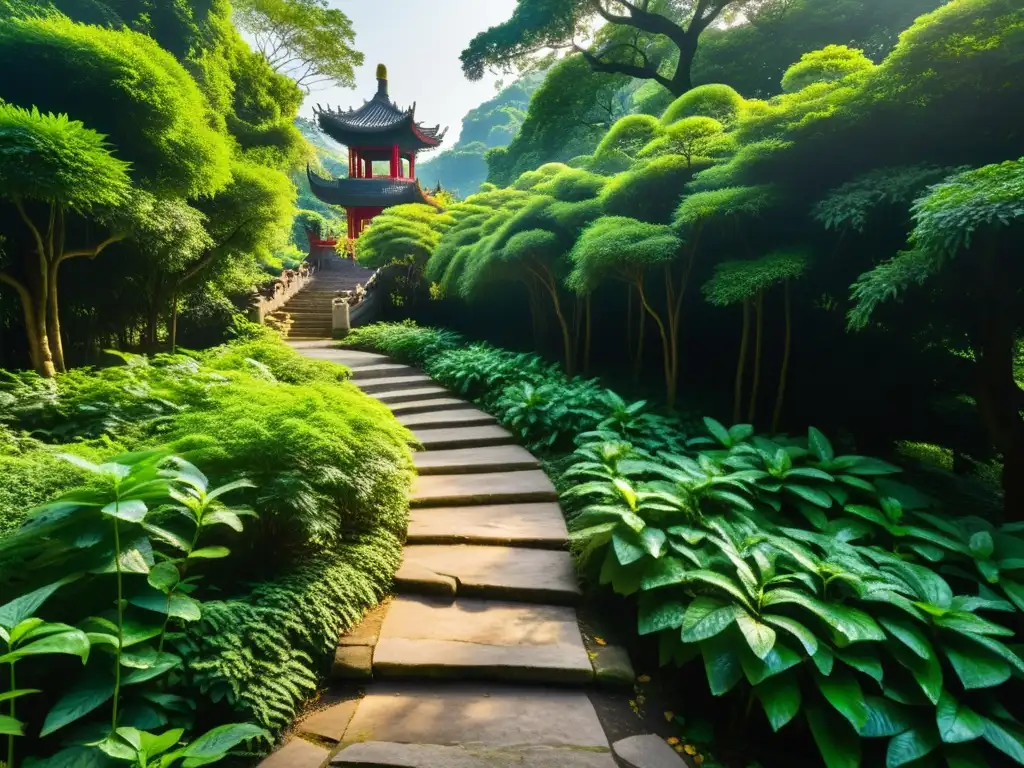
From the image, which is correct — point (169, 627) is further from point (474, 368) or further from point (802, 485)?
point (474, 368)

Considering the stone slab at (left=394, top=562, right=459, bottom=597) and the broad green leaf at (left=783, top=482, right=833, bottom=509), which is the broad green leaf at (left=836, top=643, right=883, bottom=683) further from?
the stone slab at (left=394, top=562, right=459, bottom=597)

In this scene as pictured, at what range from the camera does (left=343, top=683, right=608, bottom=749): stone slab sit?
5.79ft

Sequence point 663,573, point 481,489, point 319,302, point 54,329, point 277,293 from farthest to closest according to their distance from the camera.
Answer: point 319,302 → point 277,293 → point 54,329 → point 481,489 → point 663,573

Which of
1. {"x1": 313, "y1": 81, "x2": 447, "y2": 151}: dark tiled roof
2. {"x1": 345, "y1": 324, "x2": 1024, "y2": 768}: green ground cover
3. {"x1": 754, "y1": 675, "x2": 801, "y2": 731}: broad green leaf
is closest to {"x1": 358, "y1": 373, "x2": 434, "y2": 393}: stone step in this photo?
{"x1": 345, "y1": 324, "x2": 1024, "y2": 768}: green ground cover

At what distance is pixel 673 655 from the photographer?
212 cm

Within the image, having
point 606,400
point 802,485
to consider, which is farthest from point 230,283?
point 802,485

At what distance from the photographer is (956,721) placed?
5.39 ft

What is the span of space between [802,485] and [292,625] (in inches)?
109

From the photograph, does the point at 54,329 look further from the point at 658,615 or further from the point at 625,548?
the point at 658,615

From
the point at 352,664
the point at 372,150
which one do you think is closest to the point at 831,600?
the point at 352,664

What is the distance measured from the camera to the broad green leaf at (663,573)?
2.14 metres

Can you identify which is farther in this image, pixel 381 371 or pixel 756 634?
pixel 381 371

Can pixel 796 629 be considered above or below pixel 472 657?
above

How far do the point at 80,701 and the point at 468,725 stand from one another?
1168mm
